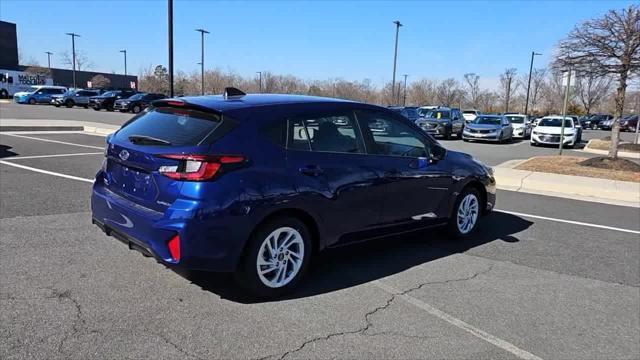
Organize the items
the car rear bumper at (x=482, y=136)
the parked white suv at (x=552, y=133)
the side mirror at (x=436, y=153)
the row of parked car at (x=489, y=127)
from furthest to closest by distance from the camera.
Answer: the car rear bumper at (x=482, y=136)
the row of parked car at (x=489, y=127)
the parked white suv at (x=552, y=133)
the side mirror at (x=436, y=153)

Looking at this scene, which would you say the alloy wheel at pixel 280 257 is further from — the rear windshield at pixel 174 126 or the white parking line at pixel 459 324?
the rear windshield at pixel 174 126

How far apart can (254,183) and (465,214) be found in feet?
11.2

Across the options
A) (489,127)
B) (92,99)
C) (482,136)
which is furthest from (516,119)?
(92,99)

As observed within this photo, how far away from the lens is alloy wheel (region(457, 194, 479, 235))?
629 cm

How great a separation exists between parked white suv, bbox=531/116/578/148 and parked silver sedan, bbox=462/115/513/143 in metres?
1.58

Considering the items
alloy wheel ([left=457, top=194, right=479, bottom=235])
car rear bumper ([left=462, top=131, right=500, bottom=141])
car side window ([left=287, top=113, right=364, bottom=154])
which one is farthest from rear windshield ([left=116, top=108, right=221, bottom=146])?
car rear bumper ([left=462, top=131, right=500, bottom=141])

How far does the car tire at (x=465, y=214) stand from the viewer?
20.2ft

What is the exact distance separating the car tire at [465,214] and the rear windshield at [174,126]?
11.0 ft

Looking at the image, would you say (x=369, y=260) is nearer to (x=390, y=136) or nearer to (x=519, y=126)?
(x=390, y=136)

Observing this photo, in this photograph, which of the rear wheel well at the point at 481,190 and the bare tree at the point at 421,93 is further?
the bare tree at the point at 421,93

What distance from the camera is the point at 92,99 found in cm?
4272

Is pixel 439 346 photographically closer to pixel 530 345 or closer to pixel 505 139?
pixel 530 345

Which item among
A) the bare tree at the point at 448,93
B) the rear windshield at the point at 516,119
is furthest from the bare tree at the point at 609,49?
the bare tree at the point at 448,93

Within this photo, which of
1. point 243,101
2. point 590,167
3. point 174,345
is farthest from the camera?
point 590,167
